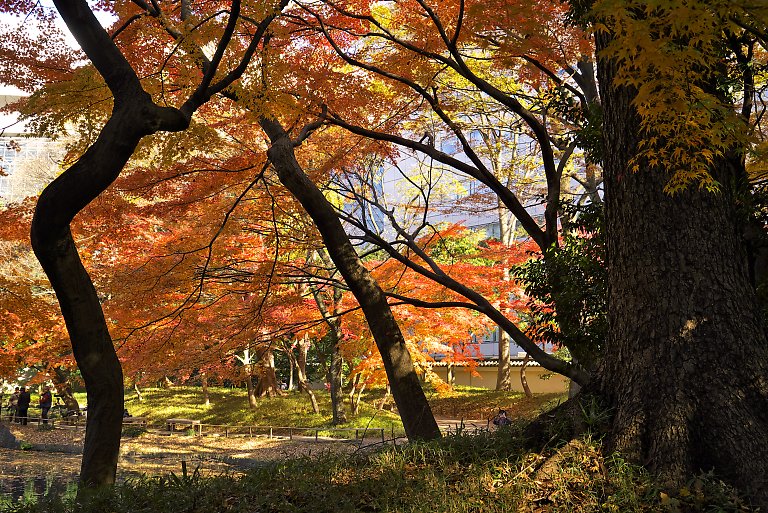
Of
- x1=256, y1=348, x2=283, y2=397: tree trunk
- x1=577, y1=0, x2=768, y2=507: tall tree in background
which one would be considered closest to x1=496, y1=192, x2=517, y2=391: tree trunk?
x1=256, y1=348, x2=283, y2=397: tree trunk

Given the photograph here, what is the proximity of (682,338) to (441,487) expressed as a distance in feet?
5.88

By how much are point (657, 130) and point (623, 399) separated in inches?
70.4

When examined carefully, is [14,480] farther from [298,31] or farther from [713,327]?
[713,327]

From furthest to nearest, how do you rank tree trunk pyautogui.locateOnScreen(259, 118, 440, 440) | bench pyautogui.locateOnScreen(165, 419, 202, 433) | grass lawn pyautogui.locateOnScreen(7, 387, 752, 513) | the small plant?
bench pyautogui.locateOnScreen(165, 419, 202, 433) → the small plant → tree trunk pyautogui.locateOnScreen(259, 118, 440, 440) → grass lawn pyautogui.locateOnScreen(7, 387, 752, 513)

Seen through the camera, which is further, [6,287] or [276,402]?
[276,402]

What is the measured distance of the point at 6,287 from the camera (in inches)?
452

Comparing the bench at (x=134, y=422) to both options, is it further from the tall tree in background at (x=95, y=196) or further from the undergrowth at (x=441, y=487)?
the undergrowth at (x=441, y=487)

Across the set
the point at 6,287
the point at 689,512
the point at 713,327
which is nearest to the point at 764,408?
the point at 713,327

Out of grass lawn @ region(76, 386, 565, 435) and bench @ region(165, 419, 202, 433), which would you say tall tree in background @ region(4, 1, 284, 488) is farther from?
bench @ region(165, 419, 202, 433)

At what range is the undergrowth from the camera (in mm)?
3779

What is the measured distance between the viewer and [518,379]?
28.1 meters

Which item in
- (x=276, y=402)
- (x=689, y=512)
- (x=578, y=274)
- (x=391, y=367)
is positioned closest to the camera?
(x=689, y=512)

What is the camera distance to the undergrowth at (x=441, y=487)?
149 inches

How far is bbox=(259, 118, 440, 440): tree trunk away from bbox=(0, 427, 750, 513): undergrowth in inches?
84.7
